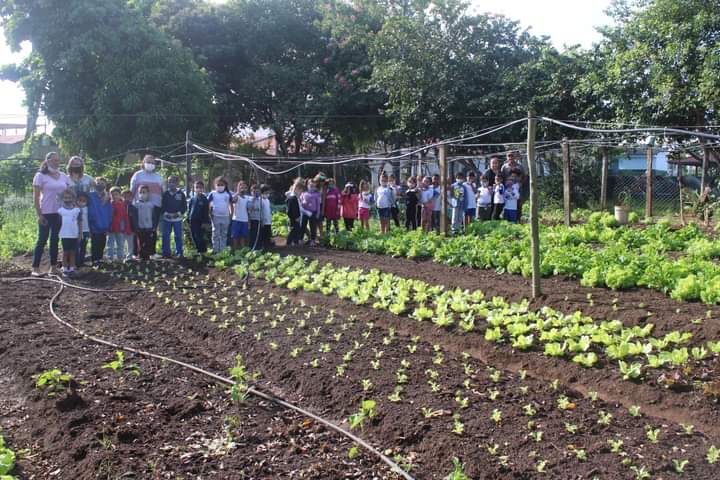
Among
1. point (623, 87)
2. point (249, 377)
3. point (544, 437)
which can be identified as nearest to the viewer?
point (544, 437)

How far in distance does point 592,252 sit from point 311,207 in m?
5.82

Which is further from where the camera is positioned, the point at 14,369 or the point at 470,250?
the point at 470,250

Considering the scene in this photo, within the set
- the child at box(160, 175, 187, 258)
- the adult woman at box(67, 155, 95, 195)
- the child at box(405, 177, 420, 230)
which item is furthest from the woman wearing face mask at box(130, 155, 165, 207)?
the child at box(405, 177, 420, 230)

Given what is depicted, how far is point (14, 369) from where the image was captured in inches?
230

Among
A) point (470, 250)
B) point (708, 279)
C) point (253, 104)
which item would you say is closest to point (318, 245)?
point (470, 250)

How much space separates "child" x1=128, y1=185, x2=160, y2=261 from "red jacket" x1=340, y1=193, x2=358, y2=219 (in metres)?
4.19

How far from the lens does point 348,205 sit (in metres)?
A: 14.5

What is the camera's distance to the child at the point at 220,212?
40.0 feet

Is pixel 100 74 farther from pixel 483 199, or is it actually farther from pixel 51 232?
pixel 483 199

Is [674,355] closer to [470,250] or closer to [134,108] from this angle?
[470,250]

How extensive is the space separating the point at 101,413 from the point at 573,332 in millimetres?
4064

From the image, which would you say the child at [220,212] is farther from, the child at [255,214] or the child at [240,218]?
the child at [255,214]

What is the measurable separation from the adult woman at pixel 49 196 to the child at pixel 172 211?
2025 mm

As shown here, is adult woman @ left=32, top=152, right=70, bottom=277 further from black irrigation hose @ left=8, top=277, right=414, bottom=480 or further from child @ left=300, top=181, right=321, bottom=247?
child @ left=300, top=181, right=321, bottom=247
